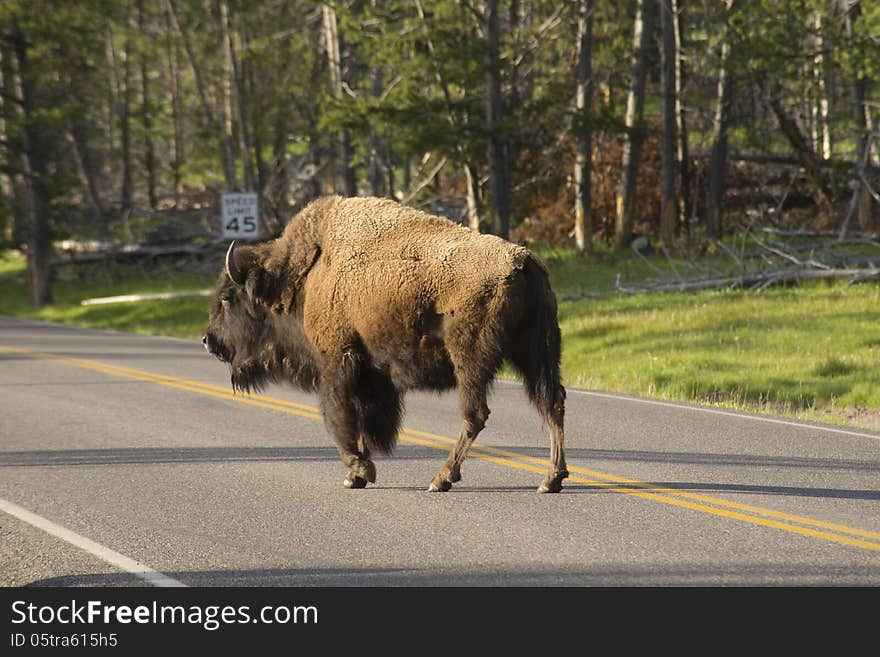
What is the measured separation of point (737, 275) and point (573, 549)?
43.4 feet

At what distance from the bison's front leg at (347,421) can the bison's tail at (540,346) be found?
110cm

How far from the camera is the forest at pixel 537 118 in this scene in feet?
70.7

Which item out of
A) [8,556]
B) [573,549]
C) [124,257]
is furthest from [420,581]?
[124,257]

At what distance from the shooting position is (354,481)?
23.7 ft

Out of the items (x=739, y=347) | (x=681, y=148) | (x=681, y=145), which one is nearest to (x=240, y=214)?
(x=739, y=347)

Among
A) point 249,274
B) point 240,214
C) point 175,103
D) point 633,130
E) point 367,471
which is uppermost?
point 175,103

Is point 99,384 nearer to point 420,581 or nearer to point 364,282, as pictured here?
point 364,282

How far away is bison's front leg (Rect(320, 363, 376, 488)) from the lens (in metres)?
7.11

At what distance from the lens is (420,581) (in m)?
5.14

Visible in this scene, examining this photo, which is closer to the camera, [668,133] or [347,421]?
[347,421]

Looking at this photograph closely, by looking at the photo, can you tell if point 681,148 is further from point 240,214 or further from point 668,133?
point 240,214

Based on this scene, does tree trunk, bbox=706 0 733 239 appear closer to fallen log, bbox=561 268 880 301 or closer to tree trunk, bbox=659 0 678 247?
tree trunk, bbox=659 0 678 247

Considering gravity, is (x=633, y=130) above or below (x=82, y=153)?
below

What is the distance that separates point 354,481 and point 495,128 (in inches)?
599
